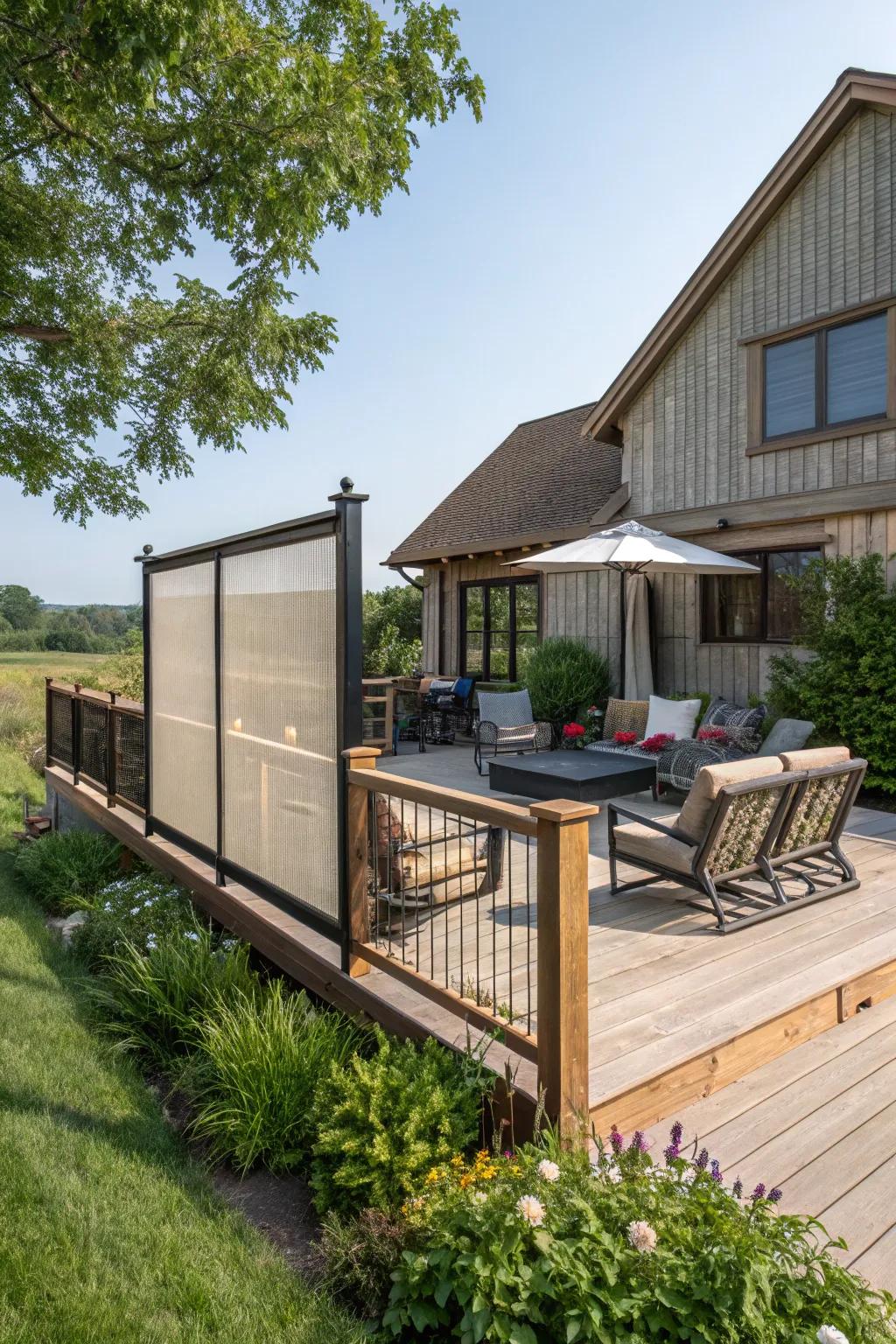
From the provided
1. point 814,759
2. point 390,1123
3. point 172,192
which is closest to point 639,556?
point 814,759

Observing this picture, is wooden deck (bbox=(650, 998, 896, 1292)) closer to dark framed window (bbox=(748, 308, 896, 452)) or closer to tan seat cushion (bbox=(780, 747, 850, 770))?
tan seat cushion (bbox=(780, 747, 850, 770))

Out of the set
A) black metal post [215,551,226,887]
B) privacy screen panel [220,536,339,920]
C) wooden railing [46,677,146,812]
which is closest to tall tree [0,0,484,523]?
black metal post [215,551,226,887]

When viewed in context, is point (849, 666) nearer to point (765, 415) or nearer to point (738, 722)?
point (738, 722)

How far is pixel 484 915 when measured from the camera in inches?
170

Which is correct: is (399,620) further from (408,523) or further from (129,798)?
(129,798)

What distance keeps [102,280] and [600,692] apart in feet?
26.9

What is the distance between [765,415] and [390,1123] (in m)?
8.44

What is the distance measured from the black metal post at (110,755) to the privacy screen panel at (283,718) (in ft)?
9.46

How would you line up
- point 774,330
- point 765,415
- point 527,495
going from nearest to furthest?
point 774,330 < point 765,415 < point 527,495

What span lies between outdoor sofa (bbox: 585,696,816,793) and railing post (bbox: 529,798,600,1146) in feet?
13.2

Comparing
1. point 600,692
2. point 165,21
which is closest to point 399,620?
point 600,692

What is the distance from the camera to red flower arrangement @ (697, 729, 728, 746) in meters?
7.60

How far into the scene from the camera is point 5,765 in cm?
1509

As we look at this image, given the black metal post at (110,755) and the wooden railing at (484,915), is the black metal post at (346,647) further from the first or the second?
the black metal post at (110,755)
